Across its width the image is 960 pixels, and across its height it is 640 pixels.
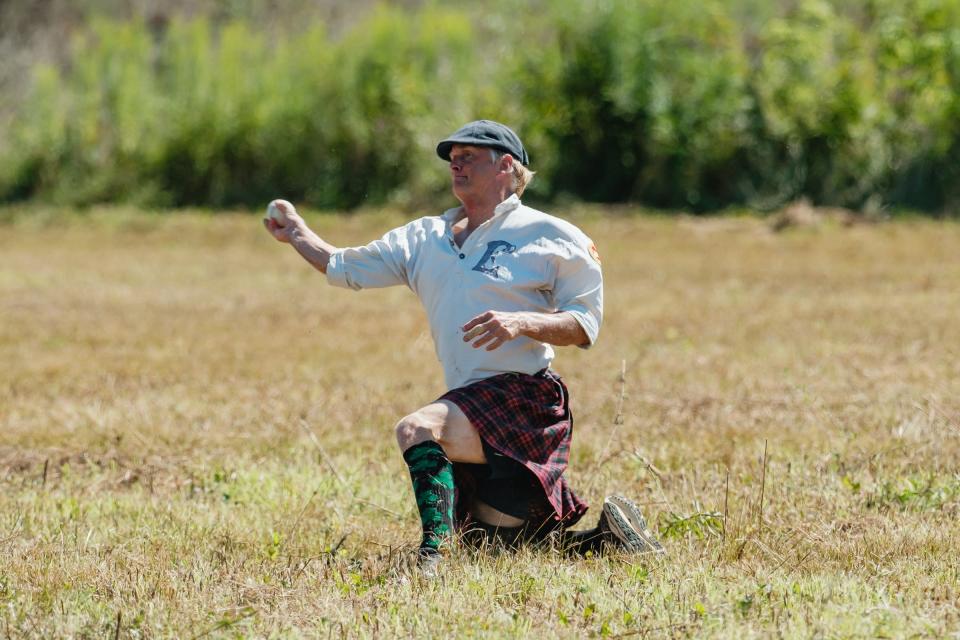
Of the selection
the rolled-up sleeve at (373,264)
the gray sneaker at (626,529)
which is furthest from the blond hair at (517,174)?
the gray sneaker at (626,529)

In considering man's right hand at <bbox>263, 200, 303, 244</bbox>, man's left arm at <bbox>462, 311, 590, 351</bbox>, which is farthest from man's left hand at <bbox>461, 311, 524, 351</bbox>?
man's right hand at <bbox>263, 200, 303, 244</bbox>

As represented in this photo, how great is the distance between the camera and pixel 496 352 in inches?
200

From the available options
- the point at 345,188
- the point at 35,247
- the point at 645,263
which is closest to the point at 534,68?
the point at 345,188

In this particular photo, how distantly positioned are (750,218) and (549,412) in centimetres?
1698

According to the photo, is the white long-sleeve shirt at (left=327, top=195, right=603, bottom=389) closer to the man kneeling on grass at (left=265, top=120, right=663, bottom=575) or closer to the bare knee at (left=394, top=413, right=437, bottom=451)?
the man kneeling on grass at (left=265, top=120, right=663, bottom=575)

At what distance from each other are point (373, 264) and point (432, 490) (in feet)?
3.12

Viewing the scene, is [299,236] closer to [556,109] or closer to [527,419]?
[527,419]

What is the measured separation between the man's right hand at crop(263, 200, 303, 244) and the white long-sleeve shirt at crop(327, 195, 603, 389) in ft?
1.03

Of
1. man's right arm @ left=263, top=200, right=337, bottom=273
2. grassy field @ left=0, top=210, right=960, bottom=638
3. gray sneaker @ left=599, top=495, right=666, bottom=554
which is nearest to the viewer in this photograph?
grassy field @ left=0, top=210, right=960, bottom=638

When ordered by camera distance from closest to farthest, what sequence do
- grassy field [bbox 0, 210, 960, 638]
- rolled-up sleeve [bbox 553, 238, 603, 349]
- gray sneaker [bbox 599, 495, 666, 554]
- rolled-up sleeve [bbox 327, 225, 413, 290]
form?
grassy field [bbox 0, 210, 960, 638] < rolled-up sleeve [bbox 553, 238, 603, 349] < gray sneaker [bbox 599, 495, 666, 554] < rolled-up sleeve [bbox 327, 225, 413, 290]

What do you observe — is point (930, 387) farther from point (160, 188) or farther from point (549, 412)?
point (160, 188)

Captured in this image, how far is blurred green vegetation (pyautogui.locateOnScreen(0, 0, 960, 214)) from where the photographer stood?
22500mm

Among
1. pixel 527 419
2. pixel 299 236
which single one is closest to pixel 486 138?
pixel 299 236

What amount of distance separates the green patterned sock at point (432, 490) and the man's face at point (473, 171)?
954 mm
